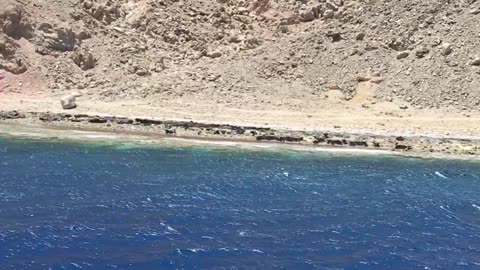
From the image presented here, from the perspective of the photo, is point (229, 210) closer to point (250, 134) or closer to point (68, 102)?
point (250, 134)

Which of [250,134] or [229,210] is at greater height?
[250,134]

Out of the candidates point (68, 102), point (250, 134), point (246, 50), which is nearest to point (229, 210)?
point (250, 134)

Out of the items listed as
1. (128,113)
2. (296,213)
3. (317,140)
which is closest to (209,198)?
(296,213)

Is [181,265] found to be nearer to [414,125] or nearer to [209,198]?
[209,198]

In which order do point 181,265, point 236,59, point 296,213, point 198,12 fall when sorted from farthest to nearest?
point 198,12, point 236,59, point 296,213, point 181,265

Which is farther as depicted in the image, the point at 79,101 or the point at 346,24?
the point at 346,24

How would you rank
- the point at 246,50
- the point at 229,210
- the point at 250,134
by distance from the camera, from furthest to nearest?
the point at 246,50 → the point at 250,134 → the point at 229,210

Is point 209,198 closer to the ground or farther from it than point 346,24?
closer to the ground
